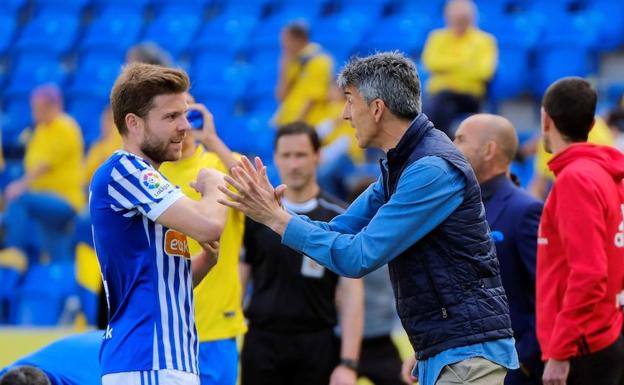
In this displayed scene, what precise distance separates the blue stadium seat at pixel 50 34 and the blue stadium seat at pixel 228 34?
1.83 meters

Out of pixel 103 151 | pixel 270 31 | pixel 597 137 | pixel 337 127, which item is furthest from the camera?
pixel 270 31

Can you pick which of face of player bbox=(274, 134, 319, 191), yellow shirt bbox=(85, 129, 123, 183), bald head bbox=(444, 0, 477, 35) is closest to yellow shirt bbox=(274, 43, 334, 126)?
bald head bbox=(444, 0, 477, 35)

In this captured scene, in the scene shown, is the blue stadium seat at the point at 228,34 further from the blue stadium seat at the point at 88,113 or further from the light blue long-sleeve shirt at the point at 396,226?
the light blue long-sleeve shirt at the point at 396,226

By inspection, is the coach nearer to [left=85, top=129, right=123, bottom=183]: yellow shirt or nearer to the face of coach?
the face of coach

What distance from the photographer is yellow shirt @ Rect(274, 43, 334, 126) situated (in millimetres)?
10906

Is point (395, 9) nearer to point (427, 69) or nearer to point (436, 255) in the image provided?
point (427, 69)

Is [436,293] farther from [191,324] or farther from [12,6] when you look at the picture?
[12,6]

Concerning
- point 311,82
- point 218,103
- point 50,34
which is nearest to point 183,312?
point 311,82

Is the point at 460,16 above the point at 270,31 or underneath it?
underneath

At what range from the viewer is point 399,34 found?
13508 mm

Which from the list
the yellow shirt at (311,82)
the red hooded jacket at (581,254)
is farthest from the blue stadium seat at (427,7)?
the red hooded jacket at (581,254)

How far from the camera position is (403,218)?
404 centimetres

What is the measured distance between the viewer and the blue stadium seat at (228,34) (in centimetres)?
1484

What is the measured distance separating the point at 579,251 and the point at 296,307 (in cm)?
204
